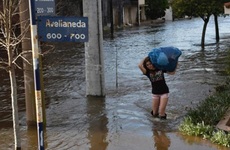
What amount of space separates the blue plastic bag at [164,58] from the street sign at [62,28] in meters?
2.61

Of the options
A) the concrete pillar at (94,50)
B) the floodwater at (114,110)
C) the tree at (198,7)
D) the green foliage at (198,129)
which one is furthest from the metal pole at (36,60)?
the tree at (198,7)

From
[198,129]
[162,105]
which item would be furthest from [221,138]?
[162,105]

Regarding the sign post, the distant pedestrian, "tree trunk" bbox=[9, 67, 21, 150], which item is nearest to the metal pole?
the sign post

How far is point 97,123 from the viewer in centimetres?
829

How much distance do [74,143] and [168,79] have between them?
21.4 feet

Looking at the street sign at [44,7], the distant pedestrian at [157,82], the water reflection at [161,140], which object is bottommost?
the water reflection at [161,140]

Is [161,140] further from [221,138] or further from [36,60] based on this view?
[36,60]

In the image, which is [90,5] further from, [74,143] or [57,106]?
[74,143]

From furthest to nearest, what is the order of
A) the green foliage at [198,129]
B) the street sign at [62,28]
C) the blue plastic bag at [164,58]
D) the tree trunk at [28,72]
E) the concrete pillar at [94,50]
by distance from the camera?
the concrete pillar at [94,50]
the blue plastic bag at [164,58]
the tree trunk at [28,72]
the green foliage at [198,129]
the street sign at [62,28]

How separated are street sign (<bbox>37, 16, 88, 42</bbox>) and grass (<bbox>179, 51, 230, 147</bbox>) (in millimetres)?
2504

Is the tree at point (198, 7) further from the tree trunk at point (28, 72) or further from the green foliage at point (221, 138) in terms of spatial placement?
the green foliage at point (221, 138)

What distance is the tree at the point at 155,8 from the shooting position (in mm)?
66262

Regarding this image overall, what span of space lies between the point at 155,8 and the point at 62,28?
6342 centimetres

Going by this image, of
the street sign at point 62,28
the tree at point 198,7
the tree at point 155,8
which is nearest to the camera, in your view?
the street sign at point 62,28
